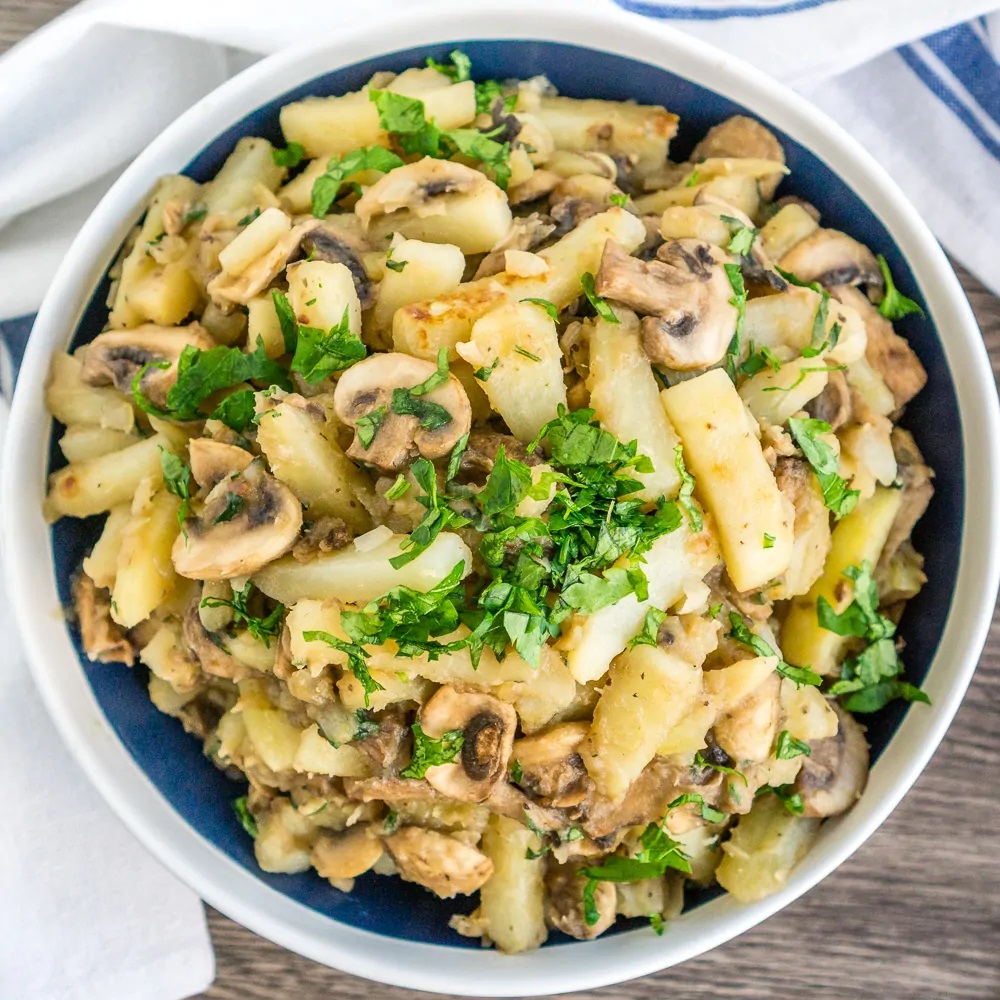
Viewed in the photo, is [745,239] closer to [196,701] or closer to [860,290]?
[860,290]

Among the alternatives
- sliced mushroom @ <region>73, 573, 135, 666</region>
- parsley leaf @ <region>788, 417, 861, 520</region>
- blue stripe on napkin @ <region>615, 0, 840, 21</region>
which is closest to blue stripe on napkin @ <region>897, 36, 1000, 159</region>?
blue stripe on napkin @ <region>615, 0, 840, 21</region>

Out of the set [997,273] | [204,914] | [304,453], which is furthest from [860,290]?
[204,914]

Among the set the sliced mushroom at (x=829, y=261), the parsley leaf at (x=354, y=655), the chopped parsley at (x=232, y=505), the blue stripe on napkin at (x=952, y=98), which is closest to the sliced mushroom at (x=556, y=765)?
the parsley leaf at (x=354, y=655)

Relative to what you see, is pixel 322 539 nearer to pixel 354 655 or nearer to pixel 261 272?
pixel 354 655

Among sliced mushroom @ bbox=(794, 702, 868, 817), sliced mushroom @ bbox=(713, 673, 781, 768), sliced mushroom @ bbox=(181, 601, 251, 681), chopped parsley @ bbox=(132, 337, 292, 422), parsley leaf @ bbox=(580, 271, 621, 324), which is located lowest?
sliced mushroom @ bbox=(794, 702, 868, 817)

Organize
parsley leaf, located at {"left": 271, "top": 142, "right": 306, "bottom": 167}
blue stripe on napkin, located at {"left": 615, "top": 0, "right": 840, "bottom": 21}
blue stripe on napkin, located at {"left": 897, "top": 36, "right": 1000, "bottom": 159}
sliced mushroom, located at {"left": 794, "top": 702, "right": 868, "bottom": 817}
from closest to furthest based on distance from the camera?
sliced mushroom, located at {"left": 794, "top": 702, "right": 868, "bottom": 817}
parsley leaf, located at {"left": 271, "top": 142, "right": 306, "bottom": 167}
blue stripe on napkin, located at {"left": 615, "top": 0, "right": 840, "bottom": 21}
blue stripe on napkin, located at {"left": 897, "top": 36, "right": 1000, "bottom": 159}

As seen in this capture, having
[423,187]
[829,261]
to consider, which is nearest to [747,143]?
[829,261]

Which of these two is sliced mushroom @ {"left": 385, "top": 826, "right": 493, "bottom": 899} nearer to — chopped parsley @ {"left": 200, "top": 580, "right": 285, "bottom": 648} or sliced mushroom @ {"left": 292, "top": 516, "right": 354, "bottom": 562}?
chopped parsley @ {"left": 200, "top": 580, "right": 285, "bottom": 648}
